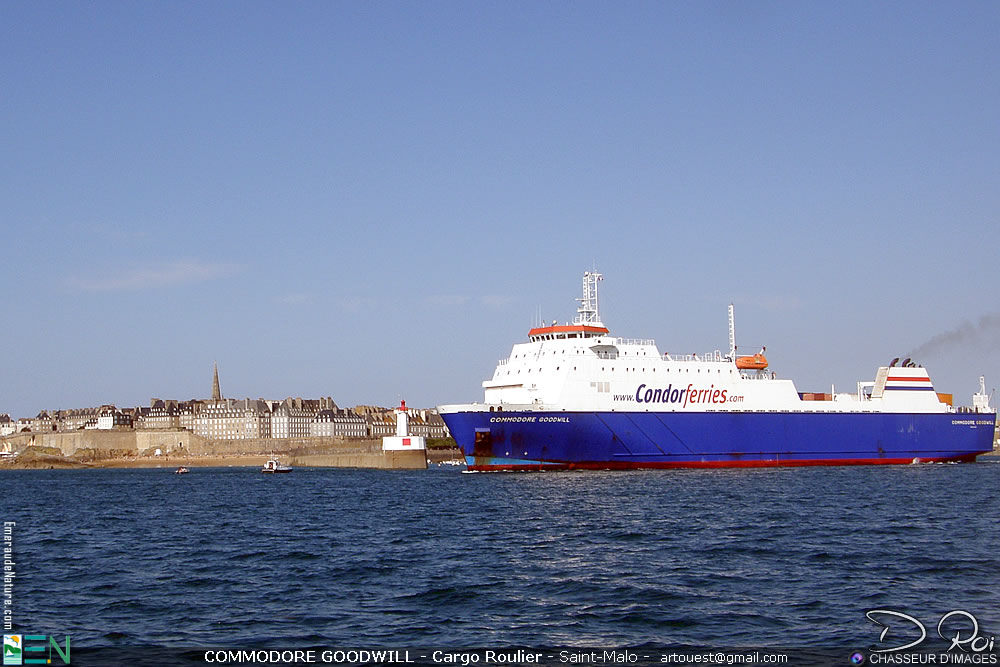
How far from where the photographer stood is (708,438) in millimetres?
→ 55031

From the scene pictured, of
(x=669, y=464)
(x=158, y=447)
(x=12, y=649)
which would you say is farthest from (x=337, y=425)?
(x=12, y=649)

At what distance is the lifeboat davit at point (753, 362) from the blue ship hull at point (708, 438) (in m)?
3.56

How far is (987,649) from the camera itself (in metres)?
11.8

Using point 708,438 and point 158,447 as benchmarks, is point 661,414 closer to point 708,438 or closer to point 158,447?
A: point 708,438

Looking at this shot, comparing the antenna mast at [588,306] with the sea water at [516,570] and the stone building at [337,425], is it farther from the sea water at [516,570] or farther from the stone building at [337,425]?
the stone building at [337,425]

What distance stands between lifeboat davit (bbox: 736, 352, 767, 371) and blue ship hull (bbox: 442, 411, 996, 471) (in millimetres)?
3561

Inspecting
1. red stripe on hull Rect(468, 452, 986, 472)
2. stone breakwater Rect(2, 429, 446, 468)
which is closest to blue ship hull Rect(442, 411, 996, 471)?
red stripe on hull Rect(468, 452, 986, 472)

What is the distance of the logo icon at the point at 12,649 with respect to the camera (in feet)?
39.2

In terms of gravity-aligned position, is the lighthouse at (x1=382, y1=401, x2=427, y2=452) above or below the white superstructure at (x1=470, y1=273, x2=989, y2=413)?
below

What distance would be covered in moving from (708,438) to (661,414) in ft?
11.7

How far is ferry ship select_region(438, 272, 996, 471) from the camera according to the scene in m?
50.8
